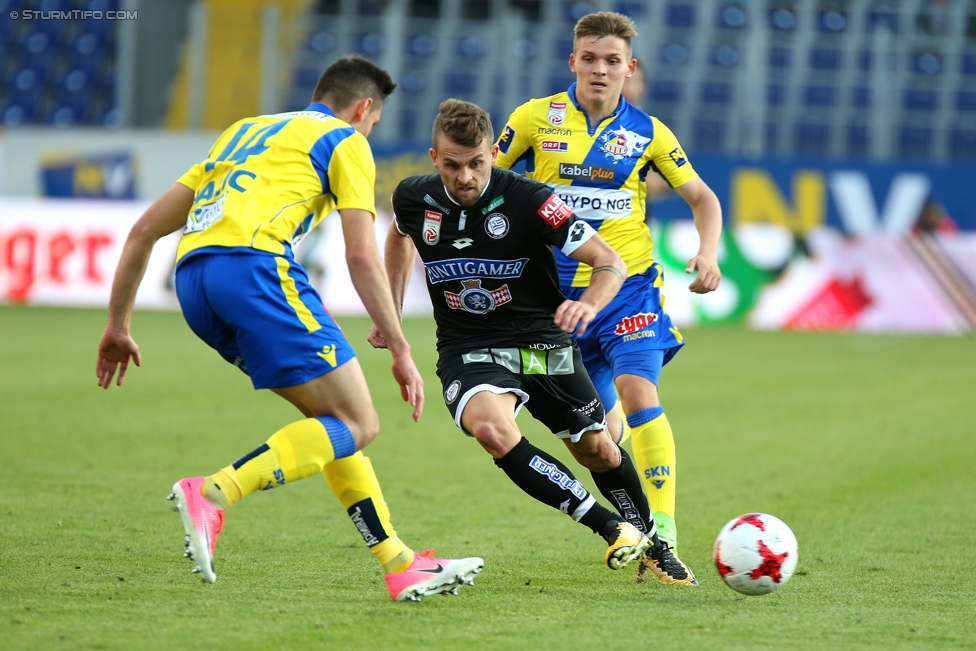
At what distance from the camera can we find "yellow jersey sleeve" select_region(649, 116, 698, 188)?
5.21 m

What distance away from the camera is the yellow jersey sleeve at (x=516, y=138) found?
210 inches

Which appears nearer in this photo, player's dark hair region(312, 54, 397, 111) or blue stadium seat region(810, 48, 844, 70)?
player's dark hair region(312, 54, 397, 111)

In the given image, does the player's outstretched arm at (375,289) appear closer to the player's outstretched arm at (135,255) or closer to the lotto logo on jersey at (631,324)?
the player's outstretched arm at (135,255)

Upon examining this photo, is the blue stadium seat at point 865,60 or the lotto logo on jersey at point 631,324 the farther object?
the blue stadium seat at point 865,60

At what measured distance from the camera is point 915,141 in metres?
20.5

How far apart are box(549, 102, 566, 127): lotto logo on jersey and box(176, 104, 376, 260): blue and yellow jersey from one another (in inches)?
52.9

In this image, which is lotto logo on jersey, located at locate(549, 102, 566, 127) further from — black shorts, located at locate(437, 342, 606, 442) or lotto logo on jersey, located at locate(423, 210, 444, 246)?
black shorts, located at locate(437, 342, 606, 442)

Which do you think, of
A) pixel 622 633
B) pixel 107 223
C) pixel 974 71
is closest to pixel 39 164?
pixel 107 223

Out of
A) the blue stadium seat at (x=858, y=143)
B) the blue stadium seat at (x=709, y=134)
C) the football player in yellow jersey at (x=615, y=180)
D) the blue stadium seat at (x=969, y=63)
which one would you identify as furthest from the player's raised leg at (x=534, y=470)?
the blue stadium seat at (x=969, y=63)

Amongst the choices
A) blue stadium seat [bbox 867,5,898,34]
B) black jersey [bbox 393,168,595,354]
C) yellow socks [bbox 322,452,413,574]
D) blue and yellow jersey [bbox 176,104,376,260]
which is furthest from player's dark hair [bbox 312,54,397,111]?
blue stadium seat [bbox 867,5,898,34]

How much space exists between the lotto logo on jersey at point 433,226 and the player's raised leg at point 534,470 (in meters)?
0.63

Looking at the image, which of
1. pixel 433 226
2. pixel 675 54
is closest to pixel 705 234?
pixel 433 226

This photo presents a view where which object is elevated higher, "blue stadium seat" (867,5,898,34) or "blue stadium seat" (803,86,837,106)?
"blue stadium seat" (867,5,898,34)

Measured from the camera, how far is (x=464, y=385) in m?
4.56
